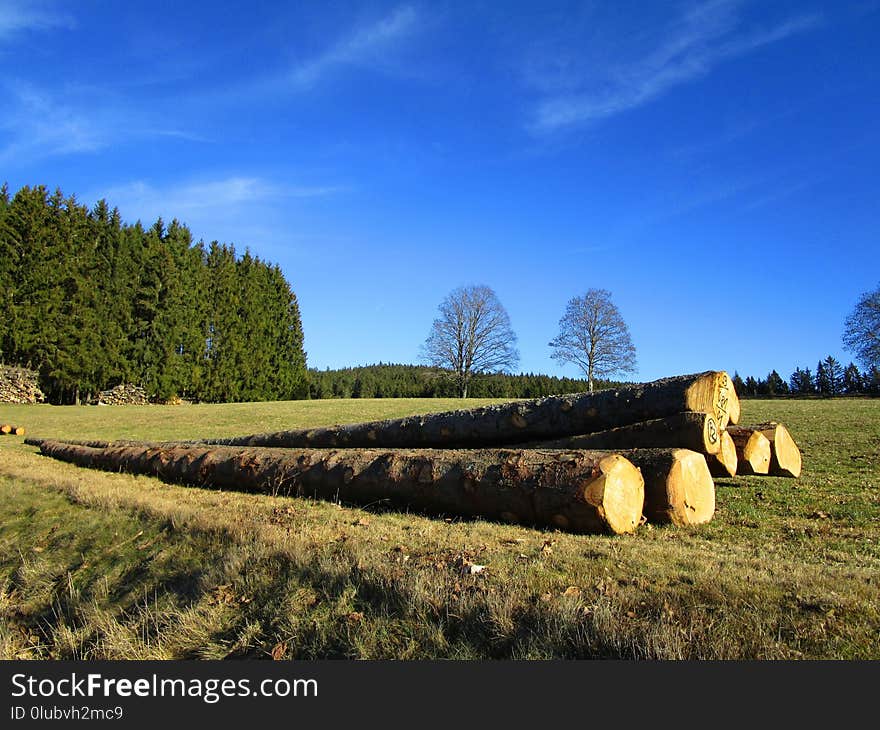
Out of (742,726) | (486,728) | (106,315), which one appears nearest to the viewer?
(742,726)

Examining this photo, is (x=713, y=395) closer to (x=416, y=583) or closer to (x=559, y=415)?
(x=559, y=415)

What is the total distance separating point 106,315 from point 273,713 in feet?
126

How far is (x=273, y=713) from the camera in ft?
10.7

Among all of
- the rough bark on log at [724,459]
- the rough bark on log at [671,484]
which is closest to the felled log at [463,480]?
the rough bark on log at [671,484]

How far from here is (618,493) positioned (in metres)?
6.00

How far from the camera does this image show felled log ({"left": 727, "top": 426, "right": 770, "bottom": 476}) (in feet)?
29.0

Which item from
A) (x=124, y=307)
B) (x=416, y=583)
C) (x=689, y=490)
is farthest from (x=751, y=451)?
(x=124, y=307)

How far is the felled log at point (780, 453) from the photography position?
929 centimetres

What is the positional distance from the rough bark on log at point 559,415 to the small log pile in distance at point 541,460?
0.02m

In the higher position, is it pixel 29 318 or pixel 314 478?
pixel 29 318

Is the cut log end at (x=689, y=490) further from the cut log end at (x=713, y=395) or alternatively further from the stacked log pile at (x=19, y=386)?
the stacked log pile at (x=19, y=386)

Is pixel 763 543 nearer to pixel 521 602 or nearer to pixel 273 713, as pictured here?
pixel 521 602

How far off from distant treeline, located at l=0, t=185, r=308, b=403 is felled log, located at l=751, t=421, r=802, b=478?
3664 centimetres

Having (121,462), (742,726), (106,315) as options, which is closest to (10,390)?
(106,315)
